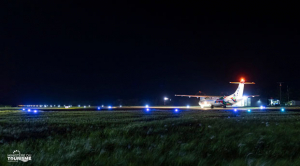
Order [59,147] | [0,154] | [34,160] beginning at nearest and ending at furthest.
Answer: [34,160] → [0,154] → [59,147]

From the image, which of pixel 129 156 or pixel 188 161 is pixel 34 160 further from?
pixel 188 161

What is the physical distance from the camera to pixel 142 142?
1194cm

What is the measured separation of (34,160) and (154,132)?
7643 mm

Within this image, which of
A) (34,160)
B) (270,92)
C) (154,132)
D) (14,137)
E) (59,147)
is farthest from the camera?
(270,92)

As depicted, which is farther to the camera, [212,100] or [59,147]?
[212,100]

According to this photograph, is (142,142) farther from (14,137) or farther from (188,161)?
(14,137)

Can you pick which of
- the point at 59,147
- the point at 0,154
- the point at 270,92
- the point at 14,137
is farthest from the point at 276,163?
the point at 270,92

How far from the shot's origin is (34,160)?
8508mm

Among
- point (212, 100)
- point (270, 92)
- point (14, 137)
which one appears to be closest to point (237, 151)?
point (14, 137)

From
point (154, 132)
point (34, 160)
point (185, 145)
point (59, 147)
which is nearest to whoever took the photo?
point (34, 160)

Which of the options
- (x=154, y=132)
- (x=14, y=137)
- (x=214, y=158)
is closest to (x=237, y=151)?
(x=214, y=158)

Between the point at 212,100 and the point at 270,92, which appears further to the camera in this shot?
the point at 270,92

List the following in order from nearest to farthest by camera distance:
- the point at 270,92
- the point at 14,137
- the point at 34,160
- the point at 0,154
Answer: the point at 34,160 < the point at 0,154 < the point at 14,137 < the point at 270,92

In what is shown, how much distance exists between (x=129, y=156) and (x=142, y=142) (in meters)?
2.77
